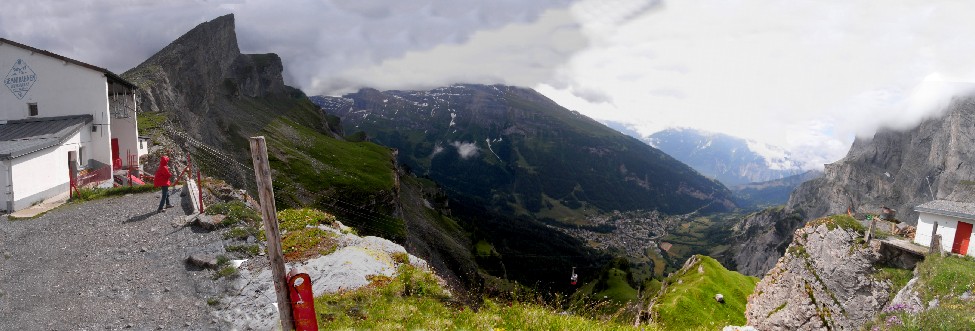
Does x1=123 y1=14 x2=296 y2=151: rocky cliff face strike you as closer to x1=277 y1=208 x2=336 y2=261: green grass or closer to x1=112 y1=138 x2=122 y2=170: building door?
x1=112 y1=138 x2=122 y2=170: building door

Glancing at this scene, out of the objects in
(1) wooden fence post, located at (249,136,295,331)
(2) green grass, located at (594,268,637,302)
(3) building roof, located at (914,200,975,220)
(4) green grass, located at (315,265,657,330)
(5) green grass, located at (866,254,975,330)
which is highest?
(1) wooden fence post, located at (249,136,295,331)

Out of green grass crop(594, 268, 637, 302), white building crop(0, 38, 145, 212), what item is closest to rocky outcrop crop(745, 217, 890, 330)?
white building crop(0, 38, 145, 212)

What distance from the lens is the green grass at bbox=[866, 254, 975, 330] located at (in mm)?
15055

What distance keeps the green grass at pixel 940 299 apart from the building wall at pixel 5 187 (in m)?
39.1

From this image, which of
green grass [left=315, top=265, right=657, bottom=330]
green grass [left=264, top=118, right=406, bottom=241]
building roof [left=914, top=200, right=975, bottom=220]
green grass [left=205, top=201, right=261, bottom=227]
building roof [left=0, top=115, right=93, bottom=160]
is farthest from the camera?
green grass [left=264, top=118, right=406, bottom=241]

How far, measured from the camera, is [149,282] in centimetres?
1603

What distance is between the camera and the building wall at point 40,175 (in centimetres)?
2327

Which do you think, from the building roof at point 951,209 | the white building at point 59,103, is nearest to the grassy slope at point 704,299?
the building roof at point 951,209

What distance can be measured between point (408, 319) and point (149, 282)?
10249 millimetres

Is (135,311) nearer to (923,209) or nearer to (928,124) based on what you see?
(923,209)

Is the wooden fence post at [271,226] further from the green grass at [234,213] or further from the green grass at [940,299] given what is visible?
A: the green grass at [940,299]

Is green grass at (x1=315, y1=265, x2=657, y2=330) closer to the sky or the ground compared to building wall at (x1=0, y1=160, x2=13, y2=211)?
closer to the ground

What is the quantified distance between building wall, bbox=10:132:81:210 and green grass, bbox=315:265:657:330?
20690 mm

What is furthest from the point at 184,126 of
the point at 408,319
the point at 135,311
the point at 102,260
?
the point at 408,319
